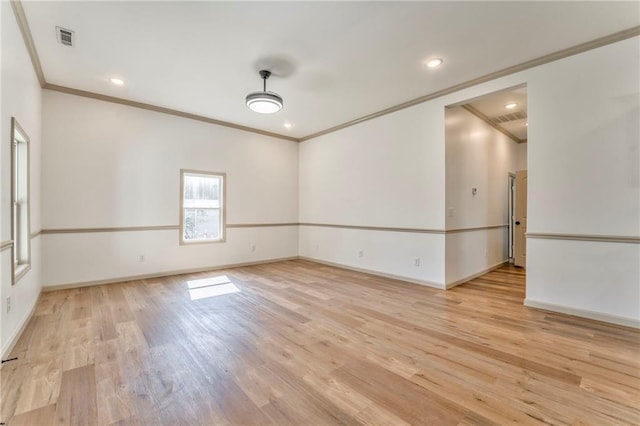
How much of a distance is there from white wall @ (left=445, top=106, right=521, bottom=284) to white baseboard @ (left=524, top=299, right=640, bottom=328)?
1087 mm

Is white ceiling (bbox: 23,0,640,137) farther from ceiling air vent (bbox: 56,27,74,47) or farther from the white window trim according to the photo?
the white window trim

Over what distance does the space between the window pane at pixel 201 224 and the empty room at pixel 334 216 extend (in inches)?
1.4

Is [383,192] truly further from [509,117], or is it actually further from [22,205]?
[22,205]

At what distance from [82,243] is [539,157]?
644 cm

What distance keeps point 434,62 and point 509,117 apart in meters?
2.85

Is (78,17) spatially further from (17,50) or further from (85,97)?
(85,97)

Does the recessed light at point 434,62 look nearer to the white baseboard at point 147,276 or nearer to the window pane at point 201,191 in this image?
the window pane at point 201,191

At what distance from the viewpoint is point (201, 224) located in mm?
5422

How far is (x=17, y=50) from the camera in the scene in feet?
8.39

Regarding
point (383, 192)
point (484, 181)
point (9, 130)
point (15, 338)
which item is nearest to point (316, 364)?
point (15, 338)

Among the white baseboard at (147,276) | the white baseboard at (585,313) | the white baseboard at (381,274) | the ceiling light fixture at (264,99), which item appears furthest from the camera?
the white baseboard at (381,274)

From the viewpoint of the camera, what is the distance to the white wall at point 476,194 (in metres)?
4.26

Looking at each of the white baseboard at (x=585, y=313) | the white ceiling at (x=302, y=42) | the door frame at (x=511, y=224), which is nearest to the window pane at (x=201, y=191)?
the white ceiling at (x=302, y=42)

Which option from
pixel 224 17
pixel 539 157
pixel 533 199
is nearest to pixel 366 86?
pixel 224 17
